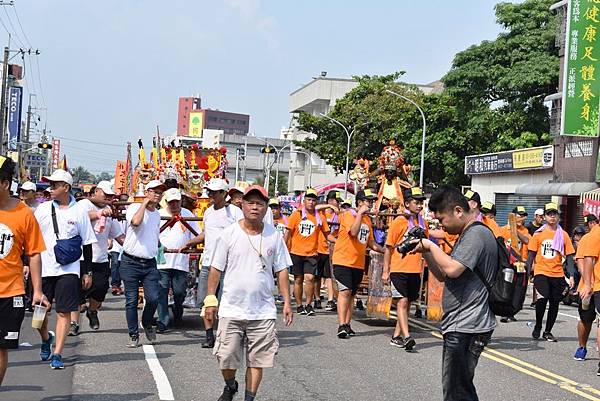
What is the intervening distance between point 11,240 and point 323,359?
14.5ft

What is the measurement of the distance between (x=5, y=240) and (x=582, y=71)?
83.6 feet

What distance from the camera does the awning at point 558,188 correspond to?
30.5 m

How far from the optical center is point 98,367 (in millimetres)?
9039

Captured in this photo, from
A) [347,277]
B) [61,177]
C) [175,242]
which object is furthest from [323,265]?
[61,177]

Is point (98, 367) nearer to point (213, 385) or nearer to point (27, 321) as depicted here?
point (213, 385)

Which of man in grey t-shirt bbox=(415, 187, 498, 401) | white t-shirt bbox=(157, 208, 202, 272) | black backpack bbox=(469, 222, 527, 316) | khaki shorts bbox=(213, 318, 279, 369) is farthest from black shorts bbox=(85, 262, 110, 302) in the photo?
black backpack bbox=(469, 222, 527, 316)

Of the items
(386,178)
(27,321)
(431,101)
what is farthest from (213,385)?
(431,101)

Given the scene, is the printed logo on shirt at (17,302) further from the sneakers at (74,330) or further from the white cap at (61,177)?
the sneakers at (74,330)

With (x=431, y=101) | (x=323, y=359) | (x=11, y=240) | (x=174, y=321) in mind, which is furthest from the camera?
(x=431, y=101)

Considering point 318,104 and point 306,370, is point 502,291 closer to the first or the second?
point 306,370

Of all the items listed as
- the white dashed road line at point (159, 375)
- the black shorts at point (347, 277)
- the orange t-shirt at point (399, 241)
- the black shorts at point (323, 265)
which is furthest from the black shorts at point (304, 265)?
the white dashed road line at point (159, 375)

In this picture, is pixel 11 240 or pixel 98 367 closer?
pixel 11 240

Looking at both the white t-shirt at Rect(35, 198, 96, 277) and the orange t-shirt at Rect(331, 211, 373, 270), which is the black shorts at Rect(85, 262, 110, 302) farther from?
the orange t-shirt at Rect(331, 211, 373, 270)

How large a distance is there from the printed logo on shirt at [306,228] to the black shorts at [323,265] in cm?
50
